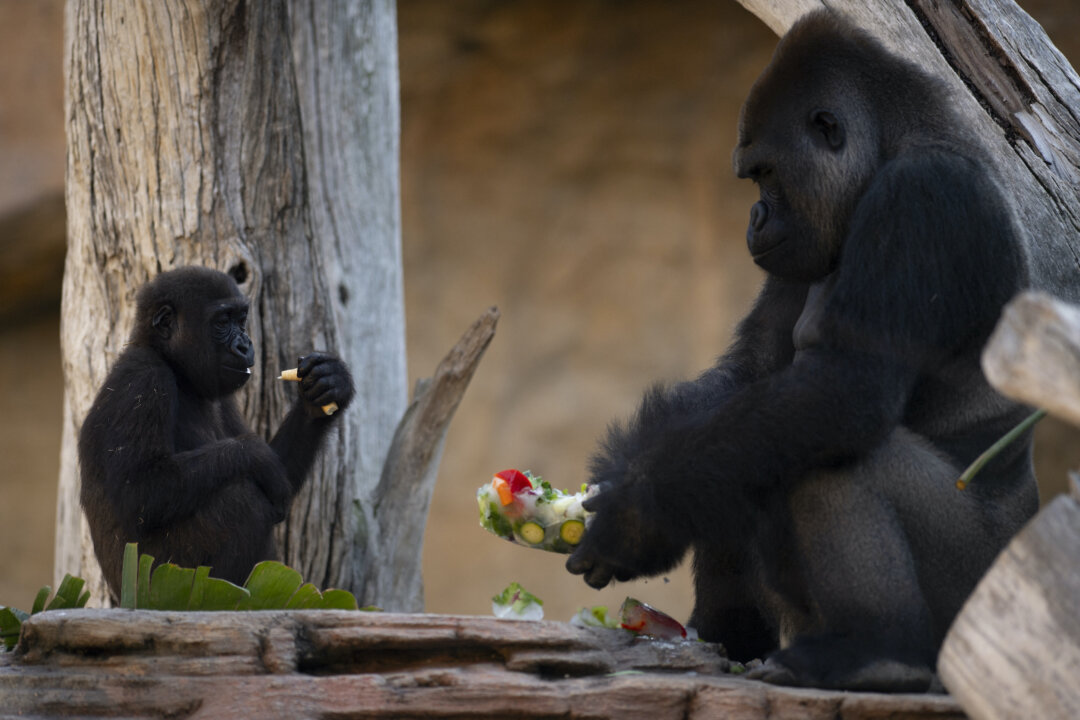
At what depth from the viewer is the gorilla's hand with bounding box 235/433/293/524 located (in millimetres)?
3400

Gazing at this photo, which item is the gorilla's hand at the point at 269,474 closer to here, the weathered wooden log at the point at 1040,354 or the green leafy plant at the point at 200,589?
the green leafy plant at the point at 200,589

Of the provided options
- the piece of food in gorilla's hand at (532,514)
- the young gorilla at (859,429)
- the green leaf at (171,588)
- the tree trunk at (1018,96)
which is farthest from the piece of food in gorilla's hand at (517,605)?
the tree trunk at (1018,96)

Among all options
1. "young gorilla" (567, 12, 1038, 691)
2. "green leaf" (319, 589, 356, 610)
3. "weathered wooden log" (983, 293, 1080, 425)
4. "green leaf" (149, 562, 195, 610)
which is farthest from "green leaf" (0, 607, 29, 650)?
"weathered wooden log" (983, 293, 1080, 425)

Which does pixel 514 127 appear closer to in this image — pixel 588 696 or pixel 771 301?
pixel 771 301

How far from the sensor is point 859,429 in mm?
2443

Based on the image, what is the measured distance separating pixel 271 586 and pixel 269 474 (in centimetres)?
68

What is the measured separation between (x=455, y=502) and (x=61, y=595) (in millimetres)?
5049

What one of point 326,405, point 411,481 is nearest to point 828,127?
point 326,405

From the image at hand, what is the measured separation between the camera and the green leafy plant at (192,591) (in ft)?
8.87

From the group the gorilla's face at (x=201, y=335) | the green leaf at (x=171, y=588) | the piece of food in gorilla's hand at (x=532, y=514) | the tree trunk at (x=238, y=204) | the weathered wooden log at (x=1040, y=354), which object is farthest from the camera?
the tree trunk at (x=238, y=204)

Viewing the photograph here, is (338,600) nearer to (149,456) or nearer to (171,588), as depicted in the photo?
(171,588)

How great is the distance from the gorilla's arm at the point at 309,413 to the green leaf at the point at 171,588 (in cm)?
97

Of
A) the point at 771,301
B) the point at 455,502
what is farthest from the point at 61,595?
the point at 455,502

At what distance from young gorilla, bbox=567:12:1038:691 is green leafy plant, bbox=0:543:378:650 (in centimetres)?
73
